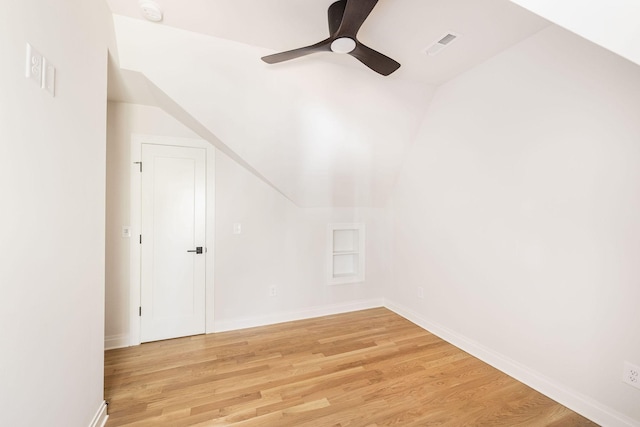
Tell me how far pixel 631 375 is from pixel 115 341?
412cm

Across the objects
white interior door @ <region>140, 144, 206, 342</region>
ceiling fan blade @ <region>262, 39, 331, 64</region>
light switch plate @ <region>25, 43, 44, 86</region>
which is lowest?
white interior door @ <region>140, 144, 206, 342</region>

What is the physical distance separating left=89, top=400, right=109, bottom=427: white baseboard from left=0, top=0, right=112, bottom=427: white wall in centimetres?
5

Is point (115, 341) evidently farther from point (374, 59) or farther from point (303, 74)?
point (374, 59)

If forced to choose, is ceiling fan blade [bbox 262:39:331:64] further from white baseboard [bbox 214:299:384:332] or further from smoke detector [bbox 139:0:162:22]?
white baseboard [bbox 214:299:384:332]

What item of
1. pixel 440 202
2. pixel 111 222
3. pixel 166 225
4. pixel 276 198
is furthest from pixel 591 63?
pixel 111 222

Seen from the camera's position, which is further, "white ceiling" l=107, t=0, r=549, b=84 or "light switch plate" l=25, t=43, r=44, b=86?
"white ceiling" l=107, t=0, r=549, b=84

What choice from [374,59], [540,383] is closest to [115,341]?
[374,59]

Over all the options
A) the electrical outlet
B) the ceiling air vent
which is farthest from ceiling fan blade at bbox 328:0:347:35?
the electrical outlet

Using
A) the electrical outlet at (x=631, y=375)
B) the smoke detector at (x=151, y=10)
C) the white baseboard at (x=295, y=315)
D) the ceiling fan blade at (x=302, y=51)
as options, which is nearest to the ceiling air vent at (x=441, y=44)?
the ceiling fan blade at (x=302, y=51)

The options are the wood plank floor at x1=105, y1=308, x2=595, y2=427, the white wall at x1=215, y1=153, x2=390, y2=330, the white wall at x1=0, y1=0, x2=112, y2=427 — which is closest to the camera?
the white wall at x1=0, y1=0, x2=112, y2=427

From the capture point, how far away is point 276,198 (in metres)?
3.30

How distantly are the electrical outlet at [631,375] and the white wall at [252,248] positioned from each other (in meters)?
2.40

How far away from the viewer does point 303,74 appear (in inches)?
92.7

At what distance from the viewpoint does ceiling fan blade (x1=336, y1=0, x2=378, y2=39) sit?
1.30 metres
